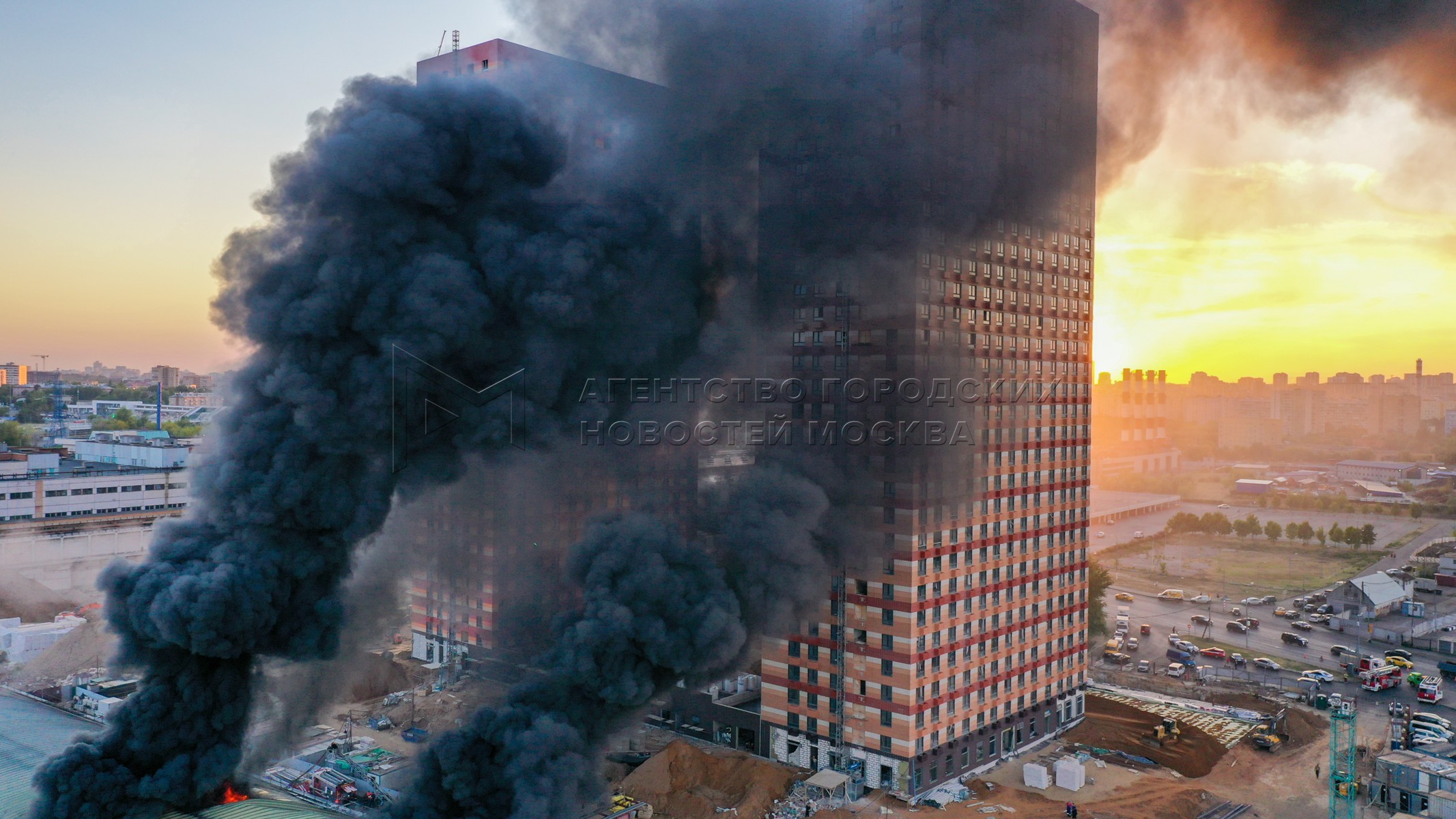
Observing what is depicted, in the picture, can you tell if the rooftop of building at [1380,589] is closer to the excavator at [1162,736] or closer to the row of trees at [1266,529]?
the row of trees at [1266,529]

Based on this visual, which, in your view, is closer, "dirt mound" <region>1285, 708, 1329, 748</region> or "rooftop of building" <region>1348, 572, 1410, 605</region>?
"dirt mound" <region>1285, 708, 1329, 748</region>

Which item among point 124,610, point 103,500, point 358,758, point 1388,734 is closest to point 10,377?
point 103,500

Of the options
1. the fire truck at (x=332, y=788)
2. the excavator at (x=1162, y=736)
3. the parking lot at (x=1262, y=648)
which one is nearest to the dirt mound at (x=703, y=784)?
the fire truck at (x=332, y=788)

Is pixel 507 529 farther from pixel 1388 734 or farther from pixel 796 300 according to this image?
pixel 1388 734

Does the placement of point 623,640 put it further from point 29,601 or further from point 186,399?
point 186,399

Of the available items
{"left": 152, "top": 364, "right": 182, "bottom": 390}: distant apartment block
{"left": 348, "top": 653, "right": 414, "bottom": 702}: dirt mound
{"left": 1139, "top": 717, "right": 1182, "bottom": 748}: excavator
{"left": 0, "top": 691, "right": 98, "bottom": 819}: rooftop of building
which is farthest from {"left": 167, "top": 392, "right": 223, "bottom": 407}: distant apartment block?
{"left": 1139, "top": 717, "right": 1182, "bottom": 748}: excavator

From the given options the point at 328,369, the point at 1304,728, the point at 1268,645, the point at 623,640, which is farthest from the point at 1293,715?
the point at 328,369

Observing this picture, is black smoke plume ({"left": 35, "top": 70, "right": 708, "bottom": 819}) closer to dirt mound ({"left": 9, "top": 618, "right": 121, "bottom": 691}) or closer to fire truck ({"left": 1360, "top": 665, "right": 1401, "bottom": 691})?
dirt mound ({"left": 9, "top": 618, "right": 121, "bottom": 691})
